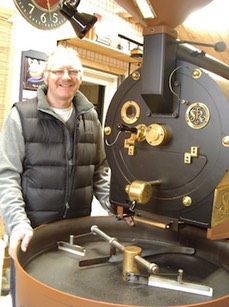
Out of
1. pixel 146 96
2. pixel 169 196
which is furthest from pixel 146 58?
pixel 169 196

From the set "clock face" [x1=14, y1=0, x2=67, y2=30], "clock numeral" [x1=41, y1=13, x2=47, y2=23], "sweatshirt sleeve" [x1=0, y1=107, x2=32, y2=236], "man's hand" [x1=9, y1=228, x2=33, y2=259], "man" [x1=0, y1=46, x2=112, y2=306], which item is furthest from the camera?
"clock numeral" [x1=41, y1=13, x2=47, y2=23]

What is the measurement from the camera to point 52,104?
161 cm

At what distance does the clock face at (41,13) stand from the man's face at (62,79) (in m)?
0.77

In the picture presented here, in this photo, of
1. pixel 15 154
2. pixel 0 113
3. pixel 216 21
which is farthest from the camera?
pixel 216 21

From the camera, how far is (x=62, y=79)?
1545 millimetres

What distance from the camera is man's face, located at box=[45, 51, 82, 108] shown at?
5.08 ft

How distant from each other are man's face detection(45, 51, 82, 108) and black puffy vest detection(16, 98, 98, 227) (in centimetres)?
10

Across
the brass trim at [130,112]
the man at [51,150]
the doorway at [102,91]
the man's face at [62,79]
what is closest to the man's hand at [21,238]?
the man at [51,150]

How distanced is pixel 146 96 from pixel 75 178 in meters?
0.68

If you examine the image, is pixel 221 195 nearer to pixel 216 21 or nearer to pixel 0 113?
pixel 0 113

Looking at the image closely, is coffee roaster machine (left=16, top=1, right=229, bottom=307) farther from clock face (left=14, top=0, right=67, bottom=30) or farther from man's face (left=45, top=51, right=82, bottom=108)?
clock face (left=14, top=0, right=67, bottom=30)

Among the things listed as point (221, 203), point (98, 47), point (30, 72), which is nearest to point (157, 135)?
point (221, 203)

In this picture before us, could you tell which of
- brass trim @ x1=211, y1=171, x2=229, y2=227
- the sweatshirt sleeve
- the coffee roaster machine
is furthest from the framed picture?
brass trim @ x1=211, y1=171, x2=229, y2=227

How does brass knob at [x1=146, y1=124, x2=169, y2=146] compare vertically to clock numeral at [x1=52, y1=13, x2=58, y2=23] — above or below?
below
